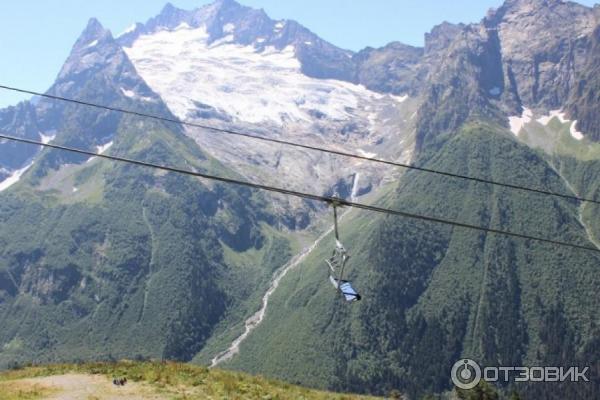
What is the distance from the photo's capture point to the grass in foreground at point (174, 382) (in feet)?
133

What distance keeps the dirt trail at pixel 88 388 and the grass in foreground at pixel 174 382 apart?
1.65ft

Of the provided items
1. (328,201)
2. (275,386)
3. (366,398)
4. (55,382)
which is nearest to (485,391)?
(366,398)

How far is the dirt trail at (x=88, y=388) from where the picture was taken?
129ft

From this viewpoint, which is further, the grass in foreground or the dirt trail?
the grass in foreground

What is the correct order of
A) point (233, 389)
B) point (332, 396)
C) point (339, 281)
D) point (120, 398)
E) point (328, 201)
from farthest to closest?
Result: point (332, 396), point (233, 389), point (120, 398), point (339, 281), point (328, 201)

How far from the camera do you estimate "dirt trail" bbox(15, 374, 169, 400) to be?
3919cm

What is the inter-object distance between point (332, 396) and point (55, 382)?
19.2m

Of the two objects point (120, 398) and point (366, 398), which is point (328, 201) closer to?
point (120, 398)

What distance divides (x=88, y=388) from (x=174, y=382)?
5597 mm

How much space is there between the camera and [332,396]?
4550 centimetres

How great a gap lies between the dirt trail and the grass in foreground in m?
0.50

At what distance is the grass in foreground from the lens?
1597 inches

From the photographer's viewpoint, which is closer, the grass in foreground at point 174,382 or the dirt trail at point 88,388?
the dirt trail at point 88,388

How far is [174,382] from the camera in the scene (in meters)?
43.2
